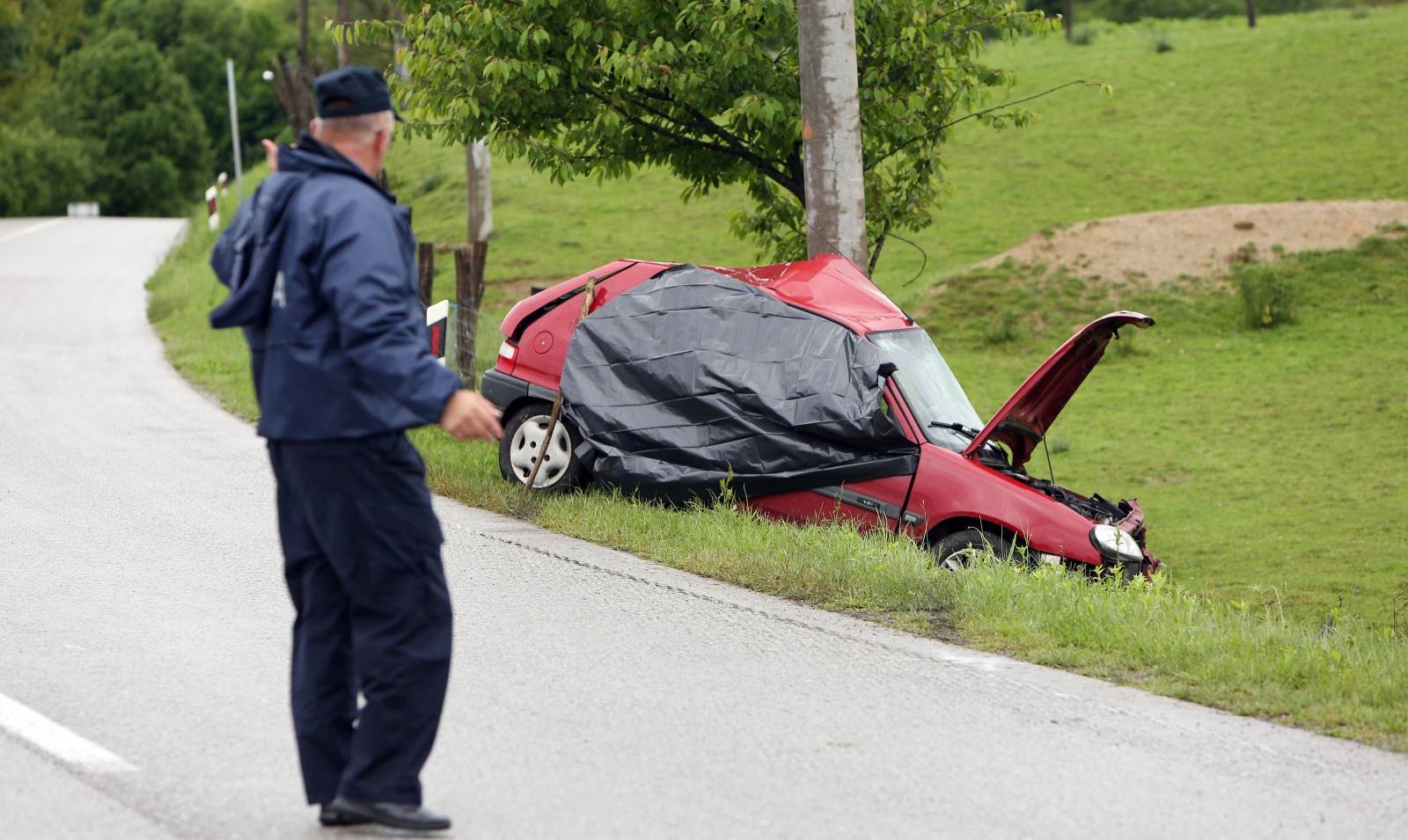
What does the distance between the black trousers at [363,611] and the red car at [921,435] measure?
4792 millimetres

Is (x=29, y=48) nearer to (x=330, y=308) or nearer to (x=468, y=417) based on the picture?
(x=330, y=308)

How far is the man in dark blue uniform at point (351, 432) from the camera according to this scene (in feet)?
12.8

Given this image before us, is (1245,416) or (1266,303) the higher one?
(1266,303)

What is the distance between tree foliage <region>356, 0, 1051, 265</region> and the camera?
12.0m

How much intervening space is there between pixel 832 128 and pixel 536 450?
3.15 meters

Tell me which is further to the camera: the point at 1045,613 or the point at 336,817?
the point at 1045,613

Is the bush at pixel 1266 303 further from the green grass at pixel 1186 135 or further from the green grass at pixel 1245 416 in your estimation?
the green grass at pixel 1186 135

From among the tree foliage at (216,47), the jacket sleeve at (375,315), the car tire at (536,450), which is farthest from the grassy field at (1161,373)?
the tree foliage at (216,47)

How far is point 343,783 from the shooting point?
164 inches

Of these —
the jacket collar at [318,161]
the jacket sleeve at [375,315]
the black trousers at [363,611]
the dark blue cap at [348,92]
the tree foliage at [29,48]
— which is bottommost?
the black trousers at [363,611]

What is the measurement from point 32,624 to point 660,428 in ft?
13.0

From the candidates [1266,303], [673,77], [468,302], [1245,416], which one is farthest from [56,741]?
[1266,303]

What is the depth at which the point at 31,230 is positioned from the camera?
3850 cm

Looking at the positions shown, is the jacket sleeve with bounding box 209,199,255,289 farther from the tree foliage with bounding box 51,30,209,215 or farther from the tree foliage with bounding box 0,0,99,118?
the tree foliage with bounding box 51,30,209,215
